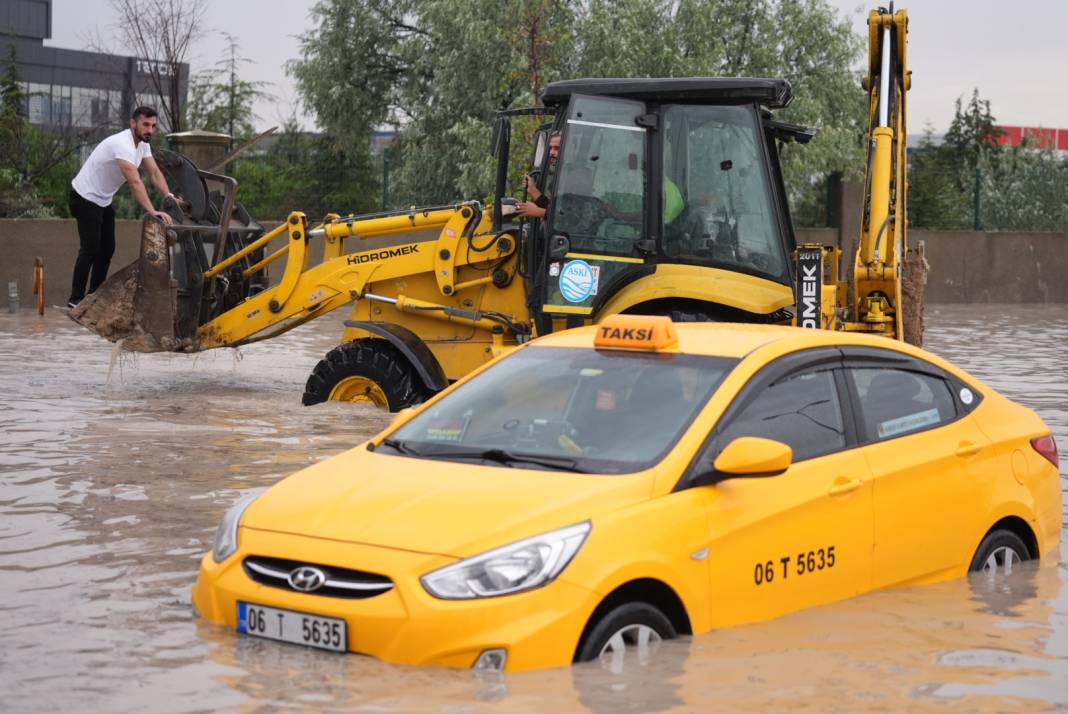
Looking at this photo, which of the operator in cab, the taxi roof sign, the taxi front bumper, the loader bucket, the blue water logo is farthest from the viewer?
the loader bucket

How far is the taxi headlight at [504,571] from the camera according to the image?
5609mm

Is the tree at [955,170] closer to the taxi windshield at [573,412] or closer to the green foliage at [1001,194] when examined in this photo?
the green foliage at [1001,194]

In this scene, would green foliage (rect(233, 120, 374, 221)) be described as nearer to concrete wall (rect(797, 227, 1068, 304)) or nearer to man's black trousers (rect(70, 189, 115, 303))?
concrete wall (rect(797, 227, 1068, 304))

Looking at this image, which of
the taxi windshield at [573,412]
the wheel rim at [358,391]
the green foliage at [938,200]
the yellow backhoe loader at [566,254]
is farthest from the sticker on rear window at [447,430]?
the green foliage at [938,200]

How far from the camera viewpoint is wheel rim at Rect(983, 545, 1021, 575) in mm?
7473

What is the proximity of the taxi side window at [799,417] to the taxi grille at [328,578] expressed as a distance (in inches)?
60.6

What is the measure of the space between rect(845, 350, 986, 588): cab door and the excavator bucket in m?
8.93

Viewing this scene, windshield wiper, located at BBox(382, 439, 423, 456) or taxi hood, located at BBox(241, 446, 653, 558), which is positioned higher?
windshield wiper, located at BBox(382, 439, 423, 456)

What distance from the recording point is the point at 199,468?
36.0ft

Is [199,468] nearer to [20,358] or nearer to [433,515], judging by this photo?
[433,515]

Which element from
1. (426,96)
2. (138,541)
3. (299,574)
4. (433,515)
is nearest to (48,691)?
(299,574)

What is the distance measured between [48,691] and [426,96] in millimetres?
36144

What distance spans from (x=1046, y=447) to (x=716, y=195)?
5.30 m

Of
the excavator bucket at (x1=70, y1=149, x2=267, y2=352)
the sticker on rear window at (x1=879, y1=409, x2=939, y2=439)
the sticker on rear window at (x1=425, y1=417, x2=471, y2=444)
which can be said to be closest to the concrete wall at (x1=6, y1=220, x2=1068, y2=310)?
the excavator bucket at (x1=70, y1=149, x2=267, y2=352)
